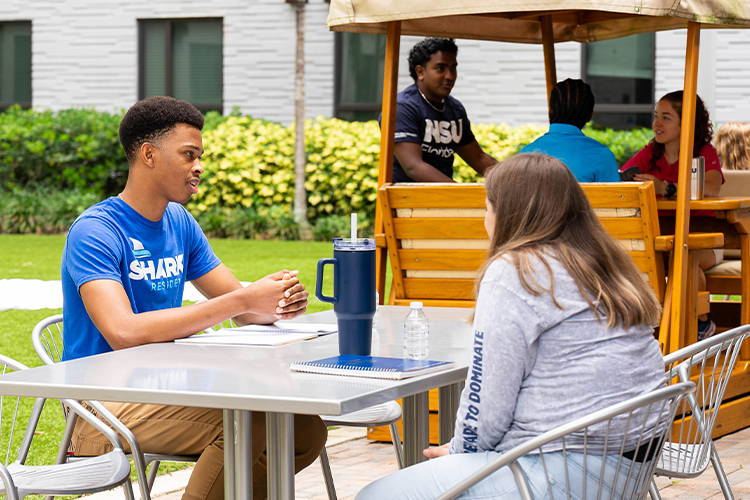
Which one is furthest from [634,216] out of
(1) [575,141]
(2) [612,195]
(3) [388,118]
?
(3) [388,118]

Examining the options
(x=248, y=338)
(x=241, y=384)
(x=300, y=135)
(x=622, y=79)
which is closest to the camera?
(x=241, y=384)

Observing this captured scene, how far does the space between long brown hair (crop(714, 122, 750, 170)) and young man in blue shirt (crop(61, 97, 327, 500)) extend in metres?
5.95

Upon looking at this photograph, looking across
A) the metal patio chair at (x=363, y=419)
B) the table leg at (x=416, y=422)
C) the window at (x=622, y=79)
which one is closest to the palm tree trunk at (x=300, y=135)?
the window at (x=622, y=79)

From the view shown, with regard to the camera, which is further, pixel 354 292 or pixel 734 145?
pixel 734 145

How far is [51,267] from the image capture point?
11766 mm

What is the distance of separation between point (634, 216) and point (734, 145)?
158 inches

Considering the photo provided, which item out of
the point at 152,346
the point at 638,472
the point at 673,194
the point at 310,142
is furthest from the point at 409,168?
the point at 310,142

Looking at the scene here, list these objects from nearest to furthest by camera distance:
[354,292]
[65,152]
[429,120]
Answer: [354,292] → [429,120] → [65,152]

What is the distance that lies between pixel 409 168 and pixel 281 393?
13.5ft

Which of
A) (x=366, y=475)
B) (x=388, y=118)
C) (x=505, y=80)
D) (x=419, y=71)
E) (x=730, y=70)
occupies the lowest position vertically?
(x=366, y=475)

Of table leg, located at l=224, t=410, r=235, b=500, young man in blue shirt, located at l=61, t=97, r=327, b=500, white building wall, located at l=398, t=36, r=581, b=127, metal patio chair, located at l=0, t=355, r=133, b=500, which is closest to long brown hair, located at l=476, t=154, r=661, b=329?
table leg, located at l=224, t=410, r=235, b=500

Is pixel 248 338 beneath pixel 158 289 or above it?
beneath

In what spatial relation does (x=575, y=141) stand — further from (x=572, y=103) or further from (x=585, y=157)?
(x=572, y=103)

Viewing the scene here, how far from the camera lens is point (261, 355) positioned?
2.79 m
